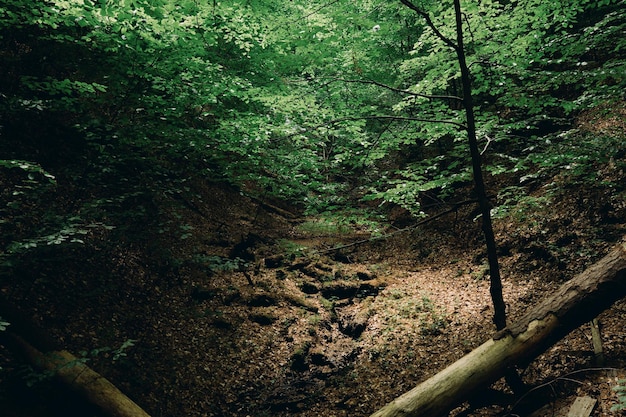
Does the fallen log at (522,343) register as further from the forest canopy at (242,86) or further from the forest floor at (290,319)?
the forest canopy at (242,86)

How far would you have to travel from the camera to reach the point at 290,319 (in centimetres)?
902

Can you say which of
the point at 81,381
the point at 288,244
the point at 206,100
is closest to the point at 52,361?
the point at 81,381

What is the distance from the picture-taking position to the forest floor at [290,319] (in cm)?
518

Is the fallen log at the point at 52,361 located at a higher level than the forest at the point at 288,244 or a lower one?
lower

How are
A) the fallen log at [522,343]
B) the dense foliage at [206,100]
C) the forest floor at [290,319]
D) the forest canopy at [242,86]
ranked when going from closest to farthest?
the fallen log at [522,343]
the forest floor at [290,319]
the dense foliage at [206,100]
the forest canopy at [242,86]

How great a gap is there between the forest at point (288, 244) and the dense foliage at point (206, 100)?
69 millimetres

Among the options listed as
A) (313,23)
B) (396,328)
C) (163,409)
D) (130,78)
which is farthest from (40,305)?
(313,23)

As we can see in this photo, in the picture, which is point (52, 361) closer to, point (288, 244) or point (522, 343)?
point (522, 343)

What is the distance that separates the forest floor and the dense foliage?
3.94 feet

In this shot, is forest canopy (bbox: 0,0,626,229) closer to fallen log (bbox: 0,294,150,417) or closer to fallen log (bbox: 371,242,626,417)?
fallen log (bbox: 371,242,626,417)

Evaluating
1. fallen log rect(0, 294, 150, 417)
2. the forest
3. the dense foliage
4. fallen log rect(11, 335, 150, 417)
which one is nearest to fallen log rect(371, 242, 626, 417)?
the forest

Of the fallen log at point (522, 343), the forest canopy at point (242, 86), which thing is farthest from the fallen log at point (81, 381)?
the fallen log at point (522, 343)

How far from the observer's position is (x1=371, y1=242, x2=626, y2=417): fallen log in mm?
4234

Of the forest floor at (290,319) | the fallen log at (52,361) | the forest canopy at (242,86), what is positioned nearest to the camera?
the fallen log at (52,361)
